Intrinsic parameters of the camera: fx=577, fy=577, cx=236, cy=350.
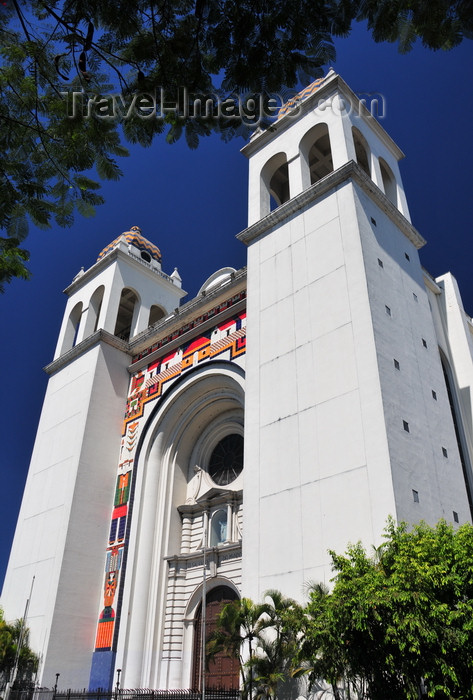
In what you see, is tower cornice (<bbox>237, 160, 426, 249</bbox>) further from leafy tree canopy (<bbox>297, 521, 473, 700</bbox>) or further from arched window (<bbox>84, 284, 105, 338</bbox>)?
leafy tree canopy (<bbox>297, 521, 473, 700</bbox>)

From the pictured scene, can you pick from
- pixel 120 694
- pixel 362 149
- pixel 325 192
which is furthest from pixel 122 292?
pixel 120 694

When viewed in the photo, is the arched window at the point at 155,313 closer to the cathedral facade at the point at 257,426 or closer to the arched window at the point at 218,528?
the cathedral facade at the point at 257,426

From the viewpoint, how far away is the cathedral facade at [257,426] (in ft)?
46.6

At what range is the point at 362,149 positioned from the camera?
2286 cm

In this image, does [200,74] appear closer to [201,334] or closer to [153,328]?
[201,334]

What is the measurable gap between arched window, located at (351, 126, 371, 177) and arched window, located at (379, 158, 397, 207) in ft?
2.08

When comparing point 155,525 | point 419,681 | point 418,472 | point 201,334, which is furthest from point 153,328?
point 419,681

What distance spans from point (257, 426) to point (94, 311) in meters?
14.7

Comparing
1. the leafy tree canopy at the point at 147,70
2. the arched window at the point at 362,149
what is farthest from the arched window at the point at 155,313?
the leafy tree canopy at the point at 147,70

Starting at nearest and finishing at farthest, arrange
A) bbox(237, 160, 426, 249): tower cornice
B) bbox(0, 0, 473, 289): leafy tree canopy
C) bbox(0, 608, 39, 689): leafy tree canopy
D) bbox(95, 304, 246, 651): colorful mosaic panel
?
bbox(0, 0, 473, 289): leafy tree canopy < bbox(237, 160, 426, 249): tower cornice < bbox(0, 608, 39, 689): leafy tree canopy < bbox(95, 304, 246, 651): colorful mosaic panel

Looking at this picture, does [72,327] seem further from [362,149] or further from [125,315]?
[362,149]

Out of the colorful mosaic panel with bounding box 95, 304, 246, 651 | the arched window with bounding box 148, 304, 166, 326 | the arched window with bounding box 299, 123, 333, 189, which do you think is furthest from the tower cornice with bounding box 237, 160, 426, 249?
the arched window with bounding box 148, 304, 166, 326

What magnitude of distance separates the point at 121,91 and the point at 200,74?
0.89 meters

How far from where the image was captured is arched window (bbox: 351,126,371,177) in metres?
21.2
